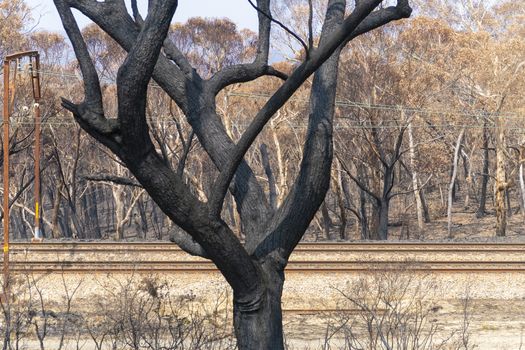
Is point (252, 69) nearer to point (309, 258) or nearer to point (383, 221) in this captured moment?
point (309, 258)

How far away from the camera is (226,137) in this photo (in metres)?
5.37

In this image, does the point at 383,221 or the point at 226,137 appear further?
the point at 383,221

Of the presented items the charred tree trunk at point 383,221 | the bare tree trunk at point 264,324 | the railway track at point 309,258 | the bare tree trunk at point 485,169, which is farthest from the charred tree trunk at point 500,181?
the bare tree trunk at point 264,324

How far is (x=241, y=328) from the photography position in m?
5.02

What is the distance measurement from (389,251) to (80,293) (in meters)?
8.42

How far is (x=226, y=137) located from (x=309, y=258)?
13952mm

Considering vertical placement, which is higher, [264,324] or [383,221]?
[383,221]

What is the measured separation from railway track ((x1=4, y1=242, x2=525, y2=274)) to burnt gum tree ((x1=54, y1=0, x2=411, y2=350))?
26.0 feet

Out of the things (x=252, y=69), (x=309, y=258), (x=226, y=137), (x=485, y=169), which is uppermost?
(x=485, y=169)

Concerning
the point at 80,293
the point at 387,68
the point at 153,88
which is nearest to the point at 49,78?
the point at 153,88

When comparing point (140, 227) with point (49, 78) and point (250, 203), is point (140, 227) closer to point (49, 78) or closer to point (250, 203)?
point (49, 78)

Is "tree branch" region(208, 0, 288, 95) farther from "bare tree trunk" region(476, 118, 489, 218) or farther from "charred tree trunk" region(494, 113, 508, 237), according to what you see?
"bare tree trunk" region(476, 118, 489, 218)

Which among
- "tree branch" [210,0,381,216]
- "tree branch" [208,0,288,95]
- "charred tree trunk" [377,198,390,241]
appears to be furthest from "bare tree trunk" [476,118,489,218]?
"tree branch" [210,0,381,216]

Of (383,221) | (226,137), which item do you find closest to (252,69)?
(226,137)
